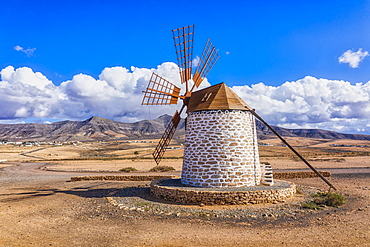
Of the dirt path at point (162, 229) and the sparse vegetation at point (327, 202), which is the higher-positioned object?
the sparse vegetation at point (327, 202)

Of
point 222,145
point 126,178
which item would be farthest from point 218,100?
point 126,178

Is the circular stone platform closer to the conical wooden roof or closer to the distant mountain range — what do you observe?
the conical wooden roof

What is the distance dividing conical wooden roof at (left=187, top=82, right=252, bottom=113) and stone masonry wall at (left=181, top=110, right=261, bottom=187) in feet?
0.83

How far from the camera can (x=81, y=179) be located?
65.6 feet

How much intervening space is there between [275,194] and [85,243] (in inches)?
301

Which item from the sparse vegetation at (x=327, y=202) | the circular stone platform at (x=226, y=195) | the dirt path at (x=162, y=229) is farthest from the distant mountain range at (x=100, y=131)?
the sparse vegetation at (x=327, y=202)

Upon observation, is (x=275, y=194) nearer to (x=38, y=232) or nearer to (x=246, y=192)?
(x=246, y=192)

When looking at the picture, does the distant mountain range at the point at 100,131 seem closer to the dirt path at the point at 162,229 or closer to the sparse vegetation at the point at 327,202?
the dirt path at the point at 162,229

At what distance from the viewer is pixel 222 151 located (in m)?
11.8

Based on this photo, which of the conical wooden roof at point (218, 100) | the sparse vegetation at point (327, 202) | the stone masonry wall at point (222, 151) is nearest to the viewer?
the sparse vegetation at point (327, 202)

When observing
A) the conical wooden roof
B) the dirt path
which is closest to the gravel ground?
the dirt path

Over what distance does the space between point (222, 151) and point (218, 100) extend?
2.54 meters

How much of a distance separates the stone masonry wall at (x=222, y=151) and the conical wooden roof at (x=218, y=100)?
254 mm

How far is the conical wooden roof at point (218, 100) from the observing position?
40.8 ft
